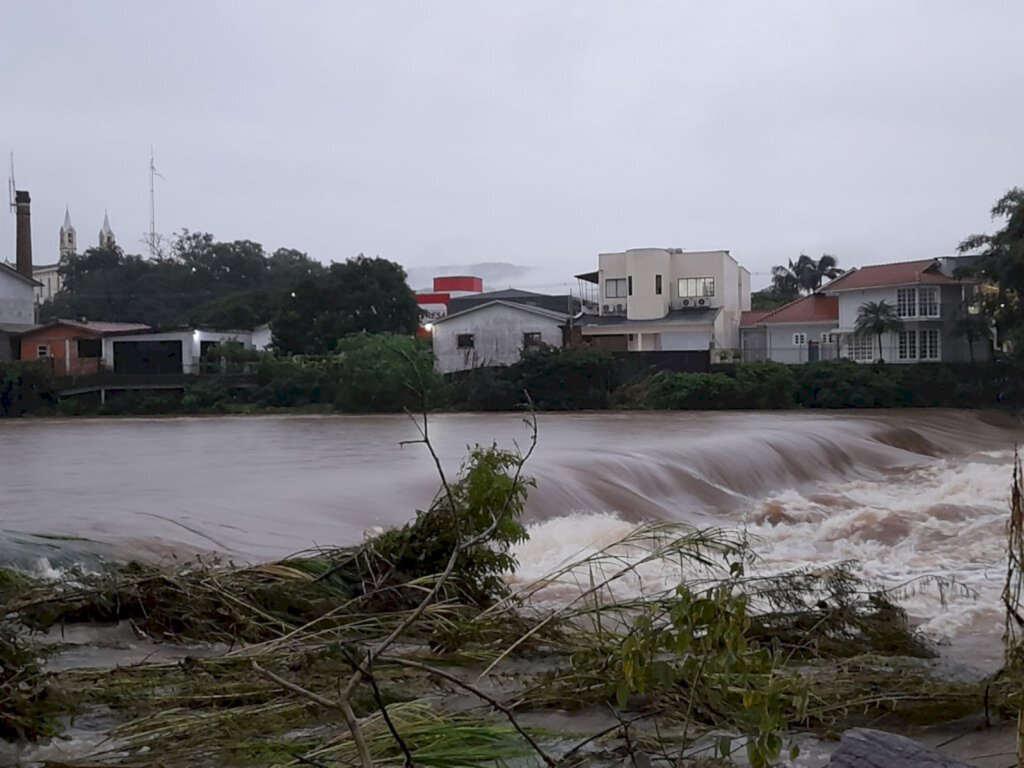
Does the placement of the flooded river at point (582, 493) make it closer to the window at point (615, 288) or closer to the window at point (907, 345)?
the window at point (907, 345)

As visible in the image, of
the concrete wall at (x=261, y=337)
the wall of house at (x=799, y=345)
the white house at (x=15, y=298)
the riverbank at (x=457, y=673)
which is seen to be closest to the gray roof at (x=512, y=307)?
the concrete wall at (x=261, y=337)

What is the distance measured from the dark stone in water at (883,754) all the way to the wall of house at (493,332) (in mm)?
47544

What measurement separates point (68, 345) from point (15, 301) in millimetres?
5750

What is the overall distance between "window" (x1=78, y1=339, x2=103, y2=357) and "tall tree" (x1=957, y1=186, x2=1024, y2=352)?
117 feet

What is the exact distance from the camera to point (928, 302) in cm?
4931

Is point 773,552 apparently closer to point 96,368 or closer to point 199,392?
point 199,392

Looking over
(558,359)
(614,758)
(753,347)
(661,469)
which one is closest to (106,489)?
(661,469)

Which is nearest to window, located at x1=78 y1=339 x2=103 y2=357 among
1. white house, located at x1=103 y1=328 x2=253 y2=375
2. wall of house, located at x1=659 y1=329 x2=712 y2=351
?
white house, located at x1=103 y1=328 x2=253 y2=375

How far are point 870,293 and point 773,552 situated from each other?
39639 millimetres

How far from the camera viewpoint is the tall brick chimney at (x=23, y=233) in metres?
62.0

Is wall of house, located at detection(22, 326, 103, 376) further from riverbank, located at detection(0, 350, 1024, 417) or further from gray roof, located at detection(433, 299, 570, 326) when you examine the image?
gray roof, located at detection(433, 299, 570, 326)

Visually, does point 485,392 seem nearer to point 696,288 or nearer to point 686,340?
point 686,340

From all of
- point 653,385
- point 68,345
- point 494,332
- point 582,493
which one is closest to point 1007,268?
point 653,385

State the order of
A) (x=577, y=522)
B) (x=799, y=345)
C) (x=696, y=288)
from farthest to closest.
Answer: (x=696, y=288)
(x=799, y=345)
(x=577, y=522)
